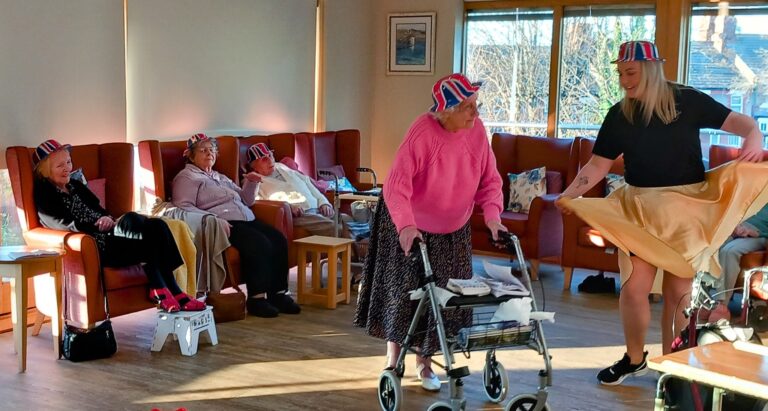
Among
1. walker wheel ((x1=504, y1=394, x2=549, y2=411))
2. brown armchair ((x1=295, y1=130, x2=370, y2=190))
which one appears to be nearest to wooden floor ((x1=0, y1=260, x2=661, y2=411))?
walker wheel ((x1=504, y1=394, x2=549, y2=411))

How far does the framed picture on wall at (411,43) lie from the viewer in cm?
884

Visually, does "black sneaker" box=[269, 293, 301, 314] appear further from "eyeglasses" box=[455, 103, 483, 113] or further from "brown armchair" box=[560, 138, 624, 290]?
"eyeglasses" box=[455, 103, 483, 113]

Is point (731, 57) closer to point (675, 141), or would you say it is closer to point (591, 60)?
point (591, 60)

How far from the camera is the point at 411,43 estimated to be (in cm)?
893

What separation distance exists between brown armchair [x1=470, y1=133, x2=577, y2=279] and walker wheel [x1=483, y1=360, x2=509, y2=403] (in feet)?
7.39

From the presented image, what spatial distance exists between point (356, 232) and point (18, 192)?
2265 mm

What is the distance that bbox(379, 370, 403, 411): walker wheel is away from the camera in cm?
369

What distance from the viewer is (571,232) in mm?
6379

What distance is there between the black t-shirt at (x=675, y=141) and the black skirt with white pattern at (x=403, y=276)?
0.86 metres

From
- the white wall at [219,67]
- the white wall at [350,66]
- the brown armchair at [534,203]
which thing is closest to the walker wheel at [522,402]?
the brown armchair at [534,203]

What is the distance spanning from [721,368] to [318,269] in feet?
12.5

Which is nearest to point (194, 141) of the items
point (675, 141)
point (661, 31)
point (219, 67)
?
point (219, 67)

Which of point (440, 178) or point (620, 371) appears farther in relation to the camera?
point (620, 371)

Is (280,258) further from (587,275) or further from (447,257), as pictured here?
(587,275)
